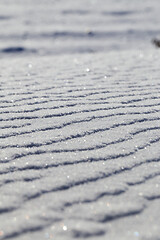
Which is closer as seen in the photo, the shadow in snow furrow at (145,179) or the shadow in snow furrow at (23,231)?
the shadow in snow furrow at (23,231)

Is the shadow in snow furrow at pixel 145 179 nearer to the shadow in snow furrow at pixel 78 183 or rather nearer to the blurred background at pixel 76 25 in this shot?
the shadow in snow furrow at pixel 78 183

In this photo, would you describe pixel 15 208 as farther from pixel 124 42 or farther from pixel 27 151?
pixel 124 42

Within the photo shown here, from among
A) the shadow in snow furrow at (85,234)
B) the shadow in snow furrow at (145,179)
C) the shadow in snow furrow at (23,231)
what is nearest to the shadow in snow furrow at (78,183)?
the shadow in snow furrow at (145,179)

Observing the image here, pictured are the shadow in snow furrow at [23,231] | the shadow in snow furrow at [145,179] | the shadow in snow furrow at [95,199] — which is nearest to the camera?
the shadow in snow furrow at [23,231]

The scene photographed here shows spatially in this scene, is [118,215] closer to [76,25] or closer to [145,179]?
[145,179]

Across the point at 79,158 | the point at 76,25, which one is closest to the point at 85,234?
the point at 79,158

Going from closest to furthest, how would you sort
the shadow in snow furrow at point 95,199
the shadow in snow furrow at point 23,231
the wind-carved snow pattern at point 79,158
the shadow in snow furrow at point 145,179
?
the shadow in snow furrow at point 23,231, the wind-carved snow pattern at point 79,158, the shadow in snow furrow at point 95,199, the shadow in snow furrow at point 145,179
